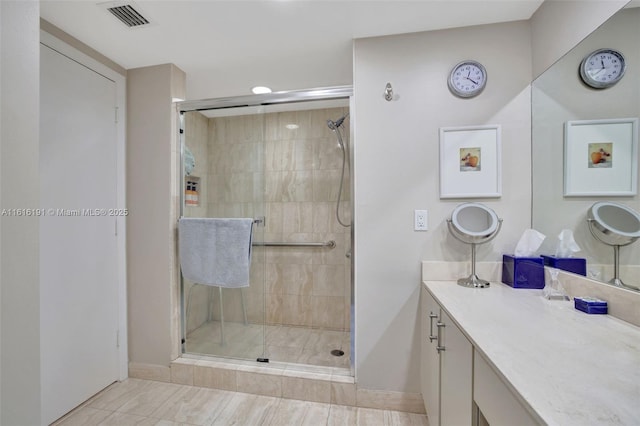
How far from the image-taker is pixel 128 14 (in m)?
1.49

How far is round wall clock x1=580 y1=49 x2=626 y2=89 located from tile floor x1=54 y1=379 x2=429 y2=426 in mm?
1912

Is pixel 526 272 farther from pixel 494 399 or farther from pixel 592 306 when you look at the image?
pixel 494 399

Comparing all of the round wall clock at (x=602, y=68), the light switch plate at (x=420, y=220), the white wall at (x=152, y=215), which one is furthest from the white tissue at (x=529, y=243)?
the white wall at (x=152, y=215)

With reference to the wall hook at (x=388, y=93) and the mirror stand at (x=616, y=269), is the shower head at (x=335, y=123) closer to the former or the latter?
the wall hook at (x=388, y=93)

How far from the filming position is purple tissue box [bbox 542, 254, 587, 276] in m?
1.21

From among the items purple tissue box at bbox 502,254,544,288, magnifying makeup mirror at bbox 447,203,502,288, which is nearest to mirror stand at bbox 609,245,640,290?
purple tissue box at bbox 502,254,544,288

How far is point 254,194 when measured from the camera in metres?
2.02

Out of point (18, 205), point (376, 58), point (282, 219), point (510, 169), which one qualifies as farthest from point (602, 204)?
point (282, 219)

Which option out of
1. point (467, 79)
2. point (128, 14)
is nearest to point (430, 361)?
point (467, 79)

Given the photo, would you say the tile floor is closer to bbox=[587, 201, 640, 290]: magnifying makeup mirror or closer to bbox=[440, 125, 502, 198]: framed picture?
bbox=[587, 201, 640, 290]: magnifying makeup mirror

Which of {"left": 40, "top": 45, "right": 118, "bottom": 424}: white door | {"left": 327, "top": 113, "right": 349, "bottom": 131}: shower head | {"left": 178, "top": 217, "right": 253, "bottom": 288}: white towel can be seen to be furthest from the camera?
{"left": 327, "top": 113, "right": 349, "bottom": 131}: shower head

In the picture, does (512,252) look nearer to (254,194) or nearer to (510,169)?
(510,169)

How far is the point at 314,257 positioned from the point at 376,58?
6.10ft

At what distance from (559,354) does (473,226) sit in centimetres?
93
